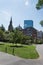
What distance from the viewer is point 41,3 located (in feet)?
70.5

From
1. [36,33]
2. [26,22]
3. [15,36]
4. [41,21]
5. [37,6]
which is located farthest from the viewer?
[36,33]

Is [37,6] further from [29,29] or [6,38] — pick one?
[29,29]

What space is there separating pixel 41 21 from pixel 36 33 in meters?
104

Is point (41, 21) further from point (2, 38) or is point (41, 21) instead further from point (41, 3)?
point (2, 38)

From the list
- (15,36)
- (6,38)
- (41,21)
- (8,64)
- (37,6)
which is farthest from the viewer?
(6,38)

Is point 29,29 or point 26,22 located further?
point 29,29

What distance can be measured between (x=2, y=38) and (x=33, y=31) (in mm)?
50830

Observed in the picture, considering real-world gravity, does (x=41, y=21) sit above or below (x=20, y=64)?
above

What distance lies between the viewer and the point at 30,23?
4400 inches

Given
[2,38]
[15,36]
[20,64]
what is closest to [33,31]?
[2,38]

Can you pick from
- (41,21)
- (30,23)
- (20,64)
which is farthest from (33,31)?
(20,64)

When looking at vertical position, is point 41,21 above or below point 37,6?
below

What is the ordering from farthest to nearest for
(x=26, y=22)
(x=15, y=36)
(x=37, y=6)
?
(x=26, y=22) → (x=15, y=36) → (x=37, y=6)

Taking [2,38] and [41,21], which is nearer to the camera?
[41,21]
